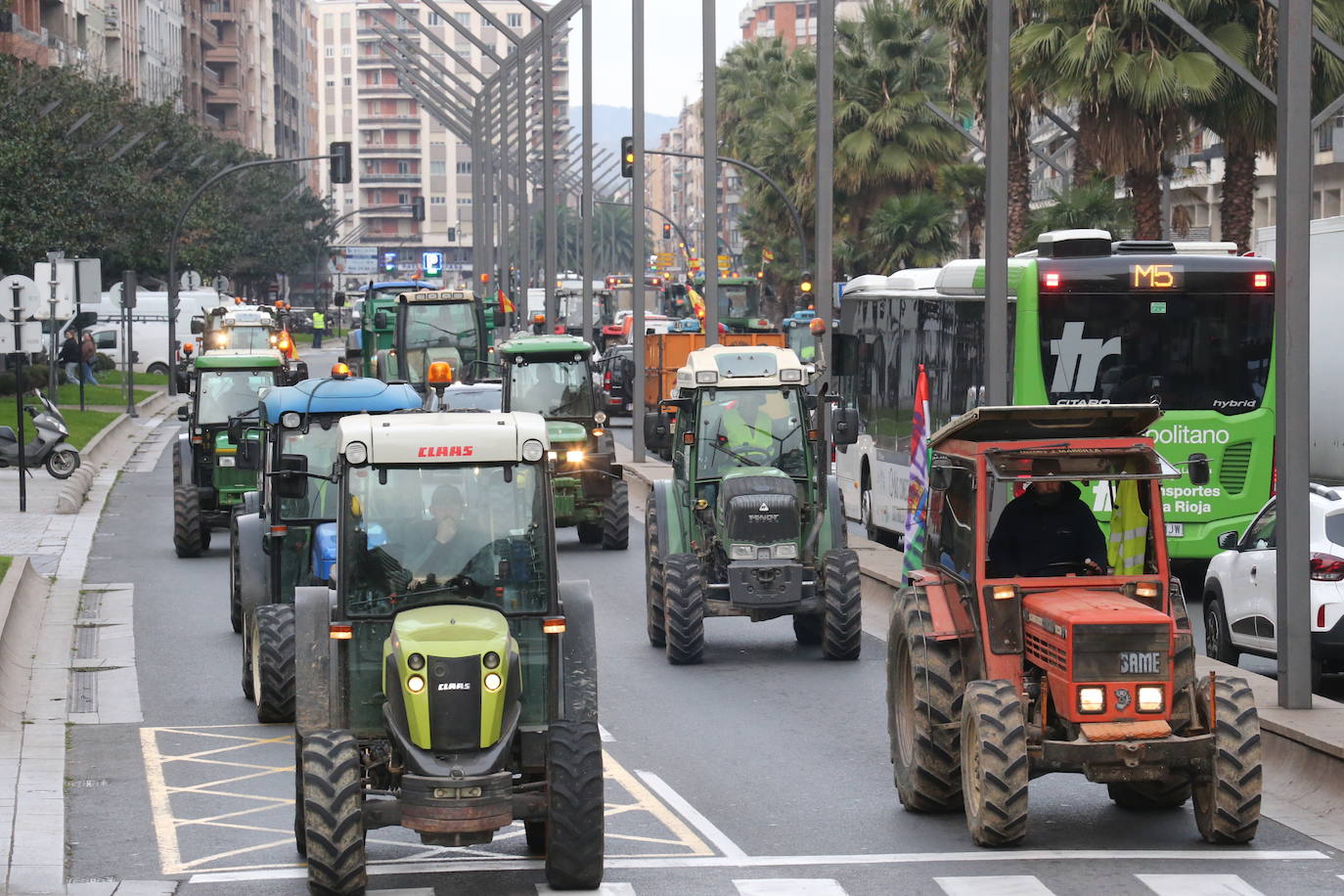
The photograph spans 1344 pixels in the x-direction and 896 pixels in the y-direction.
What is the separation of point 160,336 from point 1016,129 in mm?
39875

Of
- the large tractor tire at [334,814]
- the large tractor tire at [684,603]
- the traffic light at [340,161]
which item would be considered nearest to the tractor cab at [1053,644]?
the large tractor tire at [334,814]

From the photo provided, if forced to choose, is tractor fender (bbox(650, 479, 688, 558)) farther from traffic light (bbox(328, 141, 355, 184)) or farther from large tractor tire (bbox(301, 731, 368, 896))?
traffic light (bbox(328, 141, 355, 184))

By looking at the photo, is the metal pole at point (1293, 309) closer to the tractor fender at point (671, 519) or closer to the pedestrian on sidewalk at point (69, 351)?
the tractor fender at point (671, 519)

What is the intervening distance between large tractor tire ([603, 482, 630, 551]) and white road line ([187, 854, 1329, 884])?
53.4ft

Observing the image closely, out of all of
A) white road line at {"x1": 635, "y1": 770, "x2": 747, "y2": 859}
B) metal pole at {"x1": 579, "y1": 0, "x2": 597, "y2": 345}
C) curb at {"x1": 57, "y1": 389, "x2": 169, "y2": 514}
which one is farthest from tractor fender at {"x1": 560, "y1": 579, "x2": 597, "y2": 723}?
metal pole at {"x1": 579, "y1": 0, "x2": 597, "y2": 345}

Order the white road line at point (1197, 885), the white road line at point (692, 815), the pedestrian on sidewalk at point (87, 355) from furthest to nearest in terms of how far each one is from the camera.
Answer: the pedestrian on sidewalk at point (87, 355) → the white road line at point (692, 815) → the white road line at point (1197, 885)

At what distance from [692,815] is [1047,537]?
2.52 m

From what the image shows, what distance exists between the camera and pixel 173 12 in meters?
119

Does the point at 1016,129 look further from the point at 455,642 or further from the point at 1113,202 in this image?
the point at 455,642

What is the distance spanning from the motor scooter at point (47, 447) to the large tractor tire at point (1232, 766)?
1086 inches

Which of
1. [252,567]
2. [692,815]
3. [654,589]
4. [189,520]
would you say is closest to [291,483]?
[252,567]

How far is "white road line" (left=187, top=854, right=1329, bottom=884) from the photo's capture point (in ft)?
35.9

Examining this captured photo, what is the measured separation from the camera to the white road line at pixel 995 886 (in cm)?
1024

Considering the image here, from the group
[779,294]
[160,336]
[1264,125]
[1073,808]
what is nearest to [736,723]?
[1073,808]
